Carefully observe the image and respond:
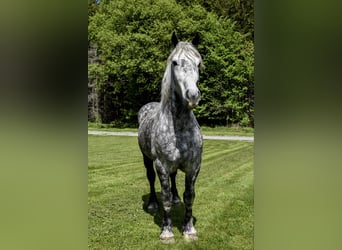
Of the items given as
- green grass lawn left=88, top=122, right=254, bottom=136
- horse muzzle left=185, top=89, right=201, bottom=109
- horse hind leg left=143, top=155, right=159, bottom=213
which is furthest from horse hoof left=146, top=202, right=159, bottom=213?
horse muzzle left=185, top=89, right=201, bottom=109

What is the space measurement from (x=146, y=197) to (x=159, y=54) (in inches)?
53.0

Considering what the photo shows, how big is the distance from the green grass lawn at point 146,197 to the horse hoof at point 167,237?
1.3 inches

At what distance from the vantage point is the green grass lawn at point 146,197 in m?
2.27

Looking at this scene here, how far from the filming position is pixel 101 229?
95.6 inches

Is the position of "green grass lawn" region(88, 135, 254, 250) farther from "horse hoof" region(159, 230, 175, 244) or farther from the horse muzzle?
the horse muzzle

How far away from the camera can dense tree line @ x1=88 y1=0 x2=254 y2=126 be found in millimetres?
2438

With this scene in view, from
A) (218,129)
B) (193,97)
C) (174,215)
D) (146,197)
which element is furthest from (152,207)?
(193,97)

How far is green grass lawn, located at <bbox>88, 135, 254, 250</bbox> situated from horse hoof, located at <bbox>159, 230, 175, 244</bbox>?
3cm

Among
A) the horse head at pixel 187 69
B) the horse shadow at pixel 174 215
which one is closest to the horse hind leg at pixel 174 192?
the horse shadow at pixel 174 215
